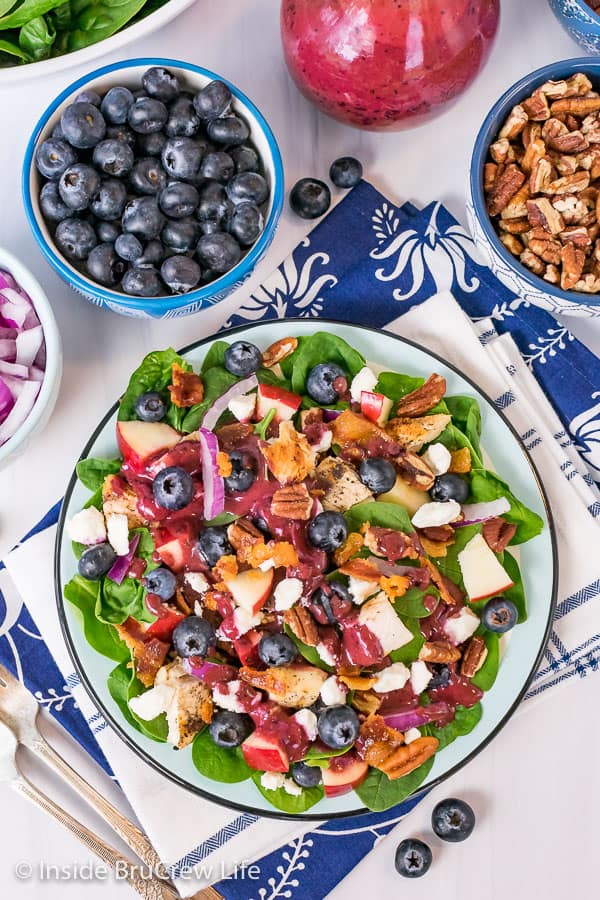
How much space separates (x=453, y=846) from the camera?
1565 millimetres

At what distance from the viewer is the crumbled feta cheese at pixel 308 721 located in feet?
4.38

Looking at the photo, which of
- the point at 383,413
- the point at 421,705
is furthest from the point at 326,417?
the point at 421,705

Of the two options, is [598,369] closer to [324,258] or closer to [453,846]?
[324,258]

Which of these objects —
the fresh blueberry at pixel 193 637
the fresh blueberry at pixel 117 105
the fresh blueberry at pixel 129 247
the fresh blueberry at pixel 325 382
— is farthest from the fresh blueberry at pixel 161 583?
the fresh blueberry at pixel 117 105

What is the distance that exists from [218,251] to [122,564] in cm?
49

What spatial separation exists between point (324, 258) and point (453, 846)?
104cm

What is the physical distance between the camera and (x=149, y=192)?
54.1 inches

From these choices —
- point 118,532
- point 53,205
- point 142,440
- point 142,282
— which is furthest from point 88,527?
point 53,205

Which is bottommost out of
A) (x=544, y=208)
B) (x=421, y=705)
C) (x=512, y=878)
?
(x=512, y=878)

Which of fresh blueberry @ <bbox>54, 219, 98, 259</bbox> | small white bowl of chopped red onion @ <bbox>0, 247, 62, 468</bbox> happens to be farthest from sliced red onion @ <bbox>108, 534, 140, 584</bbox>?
fresh blueberry @ <bbox>54, 219, 98, 259</bbox>

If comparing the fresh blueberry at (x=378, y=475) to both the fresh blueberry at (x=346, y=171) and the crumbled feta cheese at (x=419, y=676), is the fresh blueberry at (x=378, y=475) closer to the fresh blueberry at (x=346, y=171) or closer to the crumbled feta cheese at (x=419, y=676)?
the crumbled feta cheese at (x=419, y=676)

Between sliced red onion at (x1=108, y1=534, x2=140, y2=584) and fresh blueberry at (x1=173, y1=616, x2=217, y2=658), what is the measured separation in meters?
0.13

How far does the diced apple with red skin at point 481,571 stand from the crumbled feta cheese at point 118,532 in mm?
510

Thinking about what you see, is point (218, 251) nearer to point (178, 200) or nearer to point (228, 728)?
point (178, 200)
